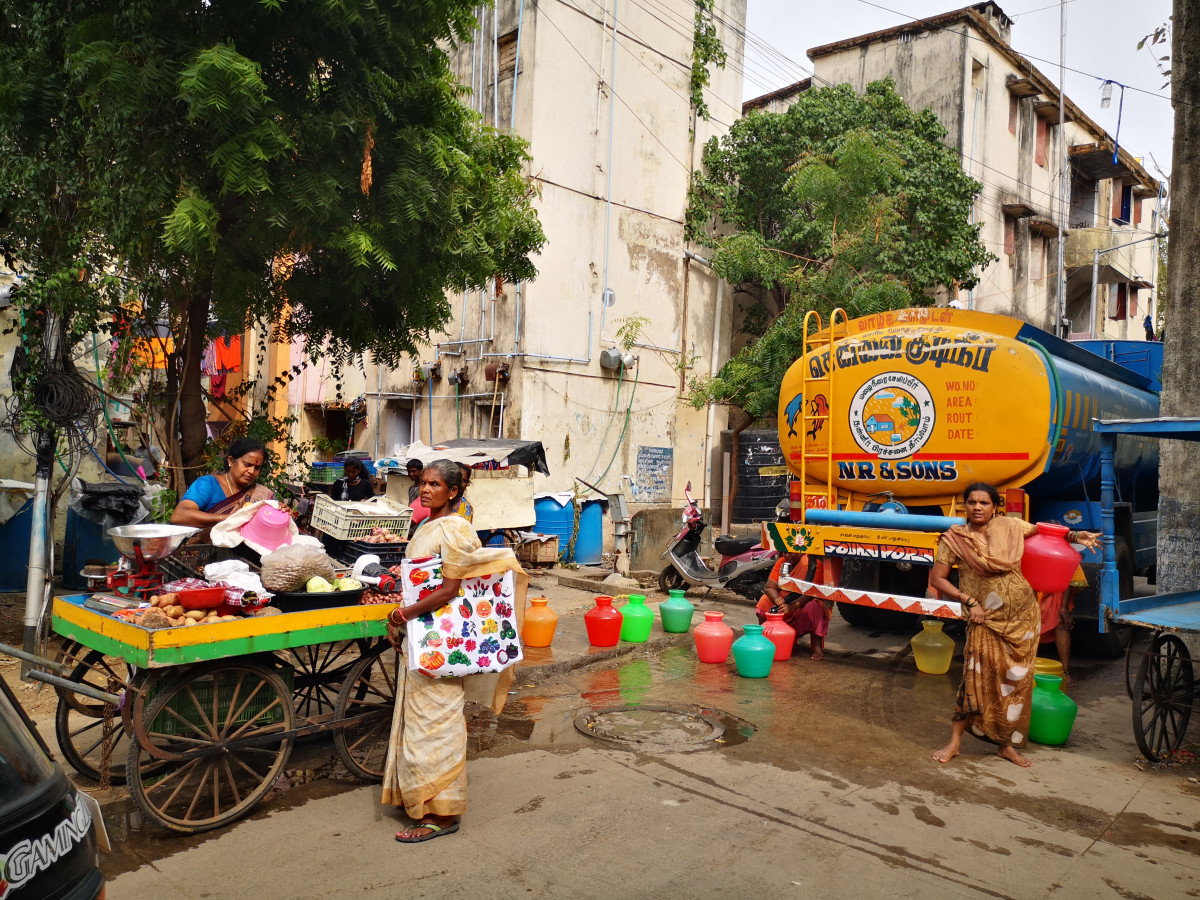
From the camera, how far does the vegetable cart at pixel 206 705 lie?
376 centimetres

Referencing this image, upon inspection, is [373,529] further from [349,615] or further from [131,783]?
[131,783]

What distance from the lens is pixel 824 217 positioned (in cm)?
1516

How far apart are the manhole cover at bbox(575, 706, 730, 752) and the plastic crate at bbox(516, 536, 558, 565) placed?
259 inches

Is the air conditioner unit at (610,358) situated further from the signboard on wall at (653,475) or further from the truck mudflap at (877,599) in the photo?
the truck mudflap at (877,599)

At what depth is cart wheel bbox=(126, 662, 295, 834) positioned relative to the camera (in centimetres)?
384

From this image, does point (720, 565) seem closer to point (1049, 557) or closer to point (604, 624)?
point (604, 624)

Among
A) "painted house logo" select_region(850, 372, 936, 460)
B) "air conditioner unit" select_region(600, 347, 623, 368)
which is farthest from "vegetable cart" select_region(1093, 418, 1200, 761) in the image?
"air conditioner unit" select_region(600, 347, 623, 368)

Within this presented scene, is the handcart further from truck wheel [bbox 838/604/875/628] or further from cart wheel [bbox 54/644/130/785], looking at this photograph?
truck wheel [bbox 838/604/875/628]

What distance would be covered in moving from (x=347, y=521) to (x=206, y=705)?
3.82 meters

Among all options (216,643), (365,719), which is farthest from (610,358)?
(216,643)

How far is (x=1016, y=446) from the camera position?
22.7 ft

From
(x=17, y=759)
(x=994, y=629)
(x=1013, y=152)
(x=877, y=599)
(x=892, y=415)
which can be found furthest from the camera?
(x=1013, y=152)

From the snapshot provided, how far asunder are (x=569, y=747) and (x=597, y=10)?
13.0 metres

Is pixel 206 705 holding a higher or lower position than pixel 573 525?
lower
